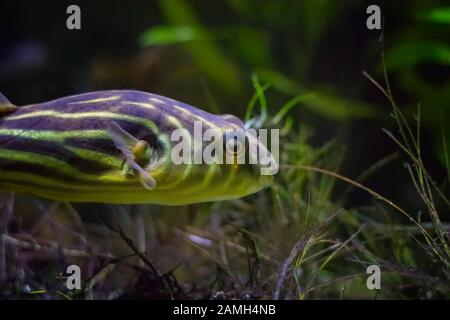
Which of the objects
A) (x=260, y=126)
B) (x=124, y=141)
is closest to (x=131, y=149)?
(x=124, y=141)

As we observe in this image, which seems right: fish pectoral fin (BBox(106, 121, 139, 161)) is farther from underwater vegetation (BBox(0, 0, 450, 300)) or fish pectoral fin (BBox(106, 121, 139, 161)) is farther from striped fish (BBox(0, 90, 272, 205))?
underwater vegetation (BBox(0, 0, 450, 300))

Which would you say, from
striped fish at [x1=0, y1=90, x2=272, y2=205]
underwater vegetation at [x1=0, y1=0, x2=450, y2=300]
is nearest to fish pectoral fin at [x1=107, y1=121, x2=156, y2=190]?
striped fish at [x1=0, y1=90, x2=272, y2=205]

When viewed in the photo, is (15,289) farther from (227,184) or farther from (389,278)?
(389,278)

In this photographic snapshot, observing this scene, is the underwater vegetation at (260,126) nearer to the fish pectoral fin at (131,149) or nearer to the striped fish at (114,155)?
the striped fish at (114,155)

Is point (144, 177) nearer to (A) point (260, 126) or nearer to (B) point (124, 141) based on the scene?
(B) point (124, 141)

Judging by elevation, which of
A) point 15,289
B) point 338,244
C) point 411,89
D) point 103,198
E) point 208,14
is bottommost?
point 15,289

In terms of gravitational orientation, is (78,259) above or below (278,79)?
below
